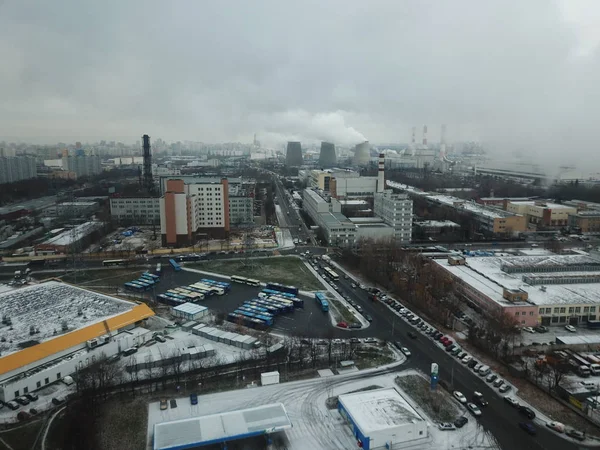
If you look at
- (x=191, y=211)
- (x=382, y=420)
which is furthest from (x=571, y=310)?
(x=191, y=211)

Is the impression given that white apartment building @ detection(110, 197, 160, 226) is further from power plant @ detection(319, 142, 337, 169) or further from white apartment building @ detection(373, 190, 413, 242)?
power plant @ detection(319, 142, 337, 169)

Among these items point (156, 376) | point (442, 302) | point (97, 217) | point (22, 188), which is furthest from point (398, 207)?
point (22, 188)

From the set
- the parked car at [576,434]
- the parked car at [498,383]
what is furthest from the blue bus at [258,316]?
the parked car at [576,434]

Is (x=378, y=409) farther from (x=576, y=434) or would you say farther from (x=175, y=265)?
(x=175, y=265)

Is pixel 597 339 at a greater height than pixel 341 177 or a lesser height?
lesser

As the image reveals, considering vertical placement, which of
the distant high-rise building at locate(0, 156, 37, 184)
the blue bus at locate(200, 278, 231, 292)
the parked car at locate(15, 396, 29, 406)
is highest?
the distant high-rise building at locate(0, 156, 37, 184)

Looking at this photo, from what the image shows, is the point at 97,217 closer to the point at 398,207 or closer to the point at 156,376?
the point at 398,207

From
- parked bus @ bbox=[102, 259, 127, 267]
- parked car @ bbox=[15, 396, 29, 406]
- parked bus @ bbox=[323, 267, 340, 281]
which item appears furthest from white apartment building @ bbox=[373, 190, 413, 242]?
parked car @ bbox=[15, 396, 29, 406]
